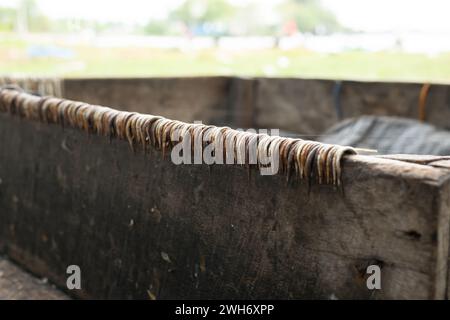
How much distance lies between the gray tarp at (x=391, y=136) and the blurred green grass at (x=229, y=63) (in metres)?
6.85

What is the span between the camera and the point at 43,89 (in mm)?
3959

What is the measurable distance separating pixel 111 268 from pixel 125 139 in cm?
51

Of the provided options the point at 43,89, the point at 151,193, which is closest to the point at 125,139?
the point at 151,193

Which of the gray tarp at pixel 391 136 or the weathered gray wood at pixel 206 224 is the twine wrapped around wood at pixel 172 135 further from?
the gray tarp at pixel 391 136

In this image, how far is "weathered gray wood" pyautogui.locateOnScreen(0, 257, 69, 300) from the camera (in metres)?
2.44

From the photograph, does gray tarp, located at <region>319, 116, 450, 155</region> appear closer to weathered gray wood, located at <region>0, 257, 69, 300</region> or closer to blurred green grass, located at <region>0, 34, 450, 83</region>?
weathered gray wood, located at <region>0, 257, 69, 300</region>

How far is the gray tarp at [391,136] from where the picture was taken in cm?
323

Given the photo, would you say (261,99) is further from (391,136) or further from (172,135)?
(172,135)

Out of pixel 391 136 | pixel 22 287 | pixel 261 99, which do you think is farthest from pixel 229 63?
pixel 22 287

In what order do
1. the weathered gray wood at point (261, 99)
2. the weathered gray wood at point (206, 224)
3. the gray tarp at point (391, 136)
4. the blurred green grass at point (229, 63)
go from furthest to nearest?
1. the blurred green grass at point (229, 63)
2. the weathered gray wood at point (261, 99)
3. the gray tarp at point (391, 136)
4. the weathered gray wood at point (206, 224)

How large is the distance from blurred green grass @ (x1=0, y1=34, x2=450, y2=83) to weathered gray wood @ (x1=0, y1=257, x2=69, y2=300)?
8110 millimetres

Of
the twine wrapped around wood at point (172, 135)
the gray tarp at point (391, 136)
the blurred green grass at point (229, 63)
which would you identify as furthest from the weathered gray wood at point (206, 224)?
the blurred green grass at point (229, 63)

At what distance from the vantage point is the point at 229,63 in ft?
47.8
